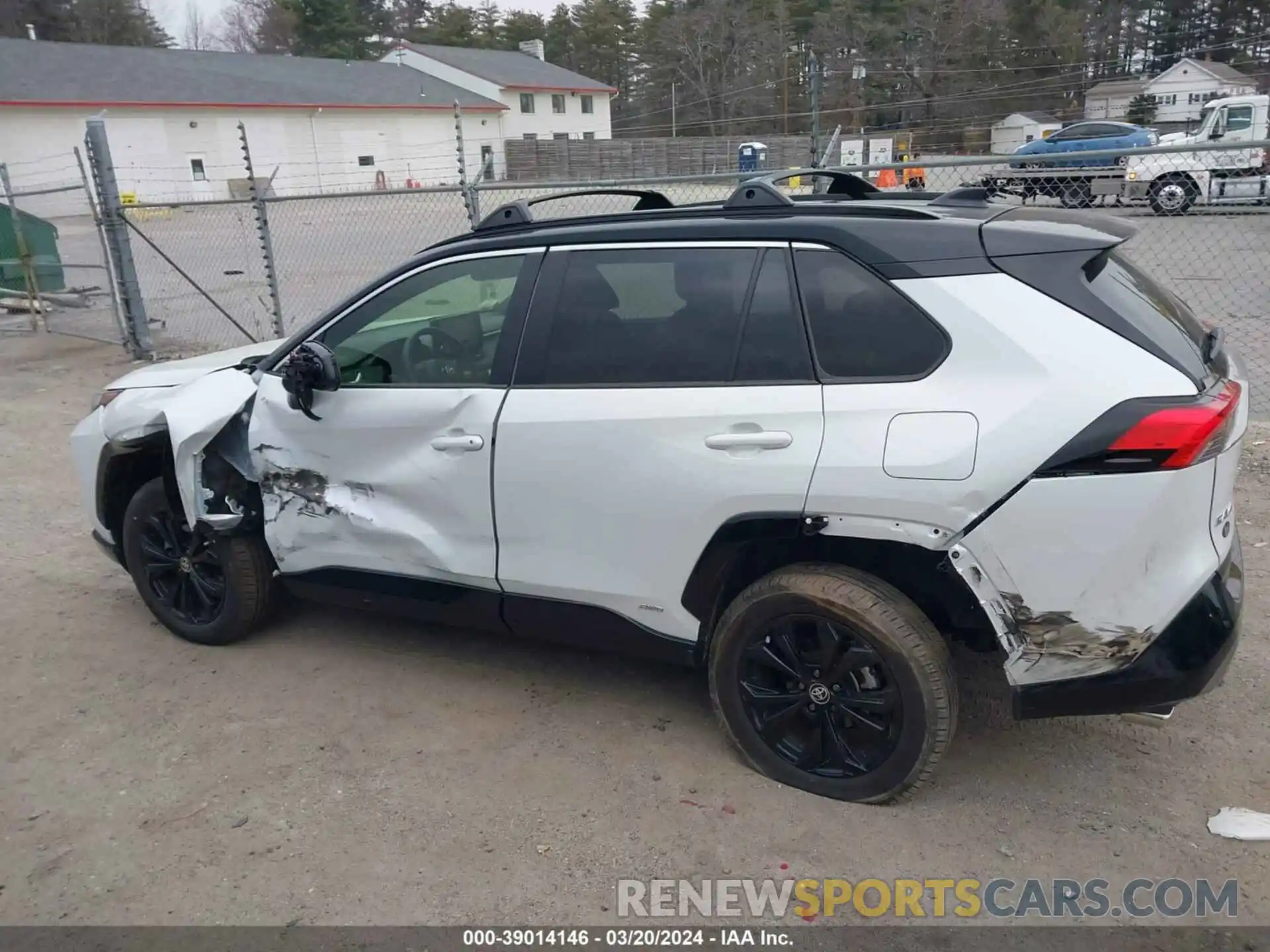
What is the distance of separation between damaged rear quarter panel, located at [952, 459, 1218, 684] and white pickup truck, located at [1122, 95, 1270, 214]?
269 inches

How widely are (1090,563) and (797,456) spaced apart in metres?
0.83

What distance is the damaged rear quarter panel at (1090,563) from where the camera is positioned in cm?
258

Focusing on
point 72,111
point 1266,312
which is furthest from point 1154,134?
point 72,111

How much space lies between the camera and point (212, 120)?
40.4 metres

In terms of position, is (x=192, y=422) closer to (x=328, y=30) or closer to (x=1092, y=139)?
(x=1092, y=139)

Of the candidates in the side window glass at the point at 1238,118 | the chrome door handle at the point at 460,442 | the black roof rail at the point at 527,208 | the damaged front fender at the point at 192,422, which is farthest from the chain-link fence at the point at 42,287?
the side window glass at the point at 1238,118

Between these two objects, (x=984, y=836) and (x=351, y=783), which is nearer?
(x=984, y=836)

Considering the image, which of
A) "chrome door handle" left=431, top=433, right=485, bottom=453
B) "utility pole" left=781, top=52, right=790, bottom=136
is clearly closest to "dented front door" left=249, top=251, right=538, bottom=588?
"chrome door handle" left=431, top=433, right=485, bottom=453

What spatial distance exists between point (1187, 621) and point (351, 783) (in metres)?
2.65

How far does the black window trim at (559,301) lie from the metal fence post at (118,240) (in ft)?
26.6

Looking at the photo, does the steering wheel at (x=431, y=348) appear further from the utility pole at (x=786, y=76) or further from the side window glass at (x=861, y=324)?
the utility pole at (x=786, y=76)

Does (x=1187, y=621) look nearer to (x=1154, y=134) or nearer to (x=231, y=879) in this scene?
(x=231, y=879)

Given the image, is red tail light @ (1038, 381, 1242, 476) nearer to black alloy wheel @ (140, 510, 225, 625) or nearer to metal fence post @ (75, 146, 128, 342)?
black alloy wheel @ (140, 510, 225, 625)

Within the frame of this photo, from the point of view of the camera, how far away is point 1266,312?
36.3ft
